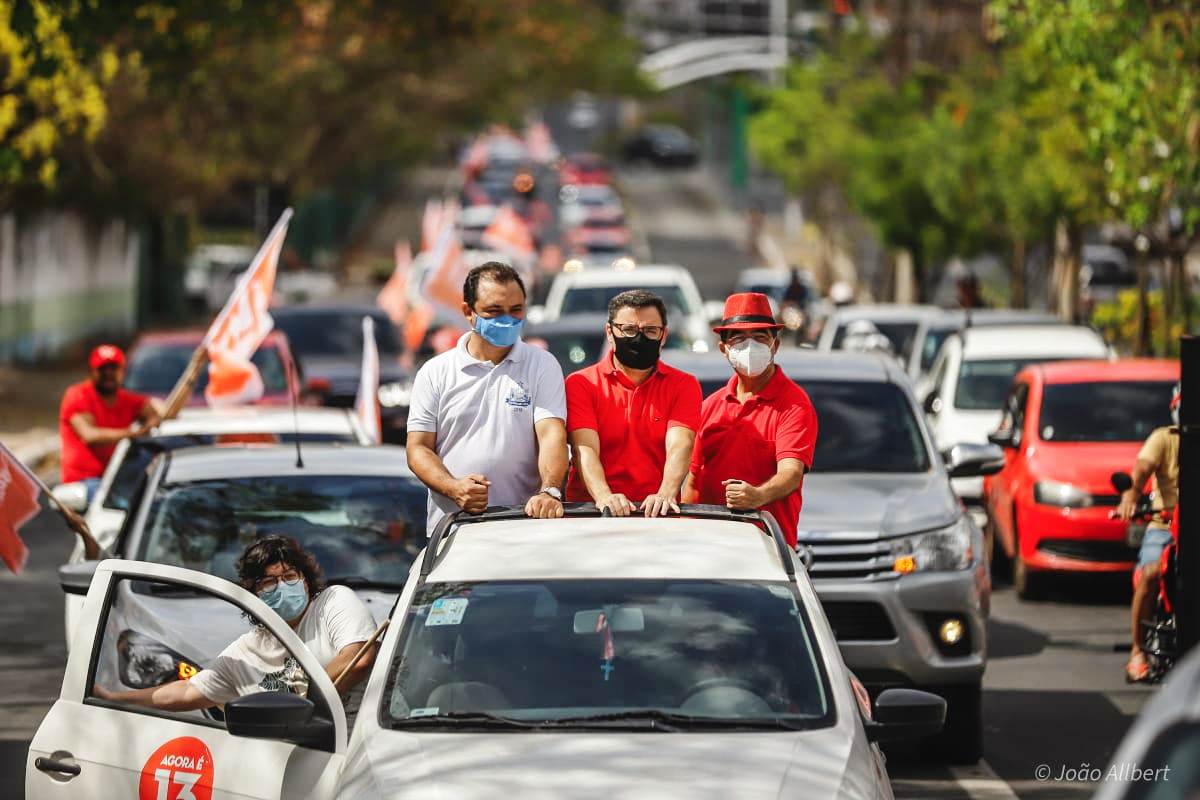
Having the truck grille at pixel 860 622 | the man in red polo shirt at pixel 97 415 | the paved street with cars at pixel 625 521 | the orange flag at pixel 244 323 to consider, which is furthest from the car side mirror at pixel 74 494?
the truck grille at pixel 860 622

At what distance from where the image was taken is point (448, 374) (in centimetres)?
774

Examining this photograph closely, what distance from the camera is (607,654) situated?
5.77m

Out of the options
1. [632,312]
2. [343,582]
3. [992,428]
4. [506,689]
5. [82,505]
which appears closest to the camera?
[506,689]

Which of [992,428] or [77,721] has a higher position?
[77,721]

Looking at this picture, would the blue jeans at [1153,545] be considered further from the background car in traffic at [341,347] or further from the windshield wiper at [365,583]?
the background car in traffic at [341,347]

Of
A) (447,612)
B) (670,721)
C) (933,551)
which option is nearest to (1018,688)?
(933,551)

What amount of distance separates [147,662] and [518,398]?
152cm

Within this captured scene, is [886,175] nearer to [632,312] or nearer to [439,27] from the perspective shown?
[439,27]

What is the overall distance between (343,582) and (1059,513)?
7.24 metres

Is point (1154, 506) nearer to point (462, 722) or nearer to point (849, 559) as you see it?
point (849, 559)

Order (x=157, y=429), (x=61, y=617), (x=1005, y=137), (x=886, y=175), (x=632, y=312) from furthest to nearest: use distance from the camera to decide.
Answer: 1. (x=886, y=175)
2. (x=1005, y=137)
3. (x=61, y=617)
4. (x=157, y=429)
5. (x=632, y=312)

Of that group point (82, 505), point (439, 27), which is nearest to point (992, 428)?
point (82, 505)

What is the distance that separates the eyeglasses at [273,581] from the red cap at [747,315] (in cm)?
189

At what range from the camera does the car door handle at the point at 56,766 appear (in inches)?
238
